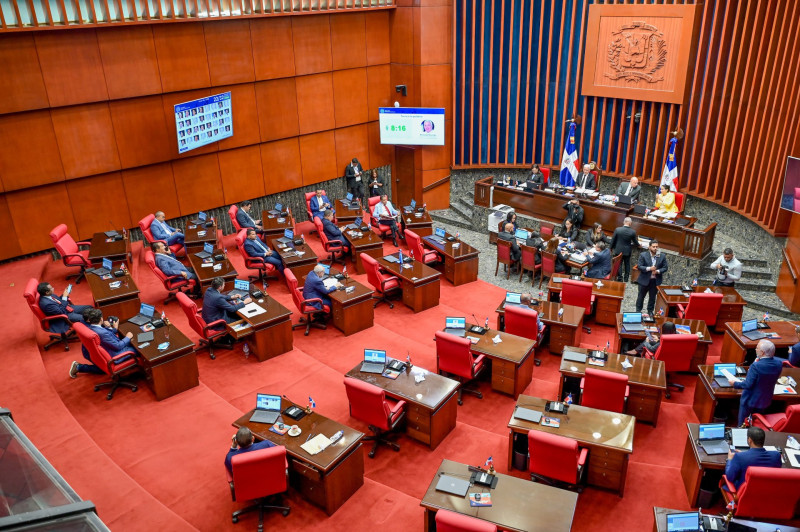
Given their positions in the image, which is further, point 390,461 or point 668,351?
point 668,351

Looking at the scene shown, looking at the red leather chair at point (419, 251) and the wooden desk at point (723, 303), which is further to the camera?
the red leather chair at point (419, 251)

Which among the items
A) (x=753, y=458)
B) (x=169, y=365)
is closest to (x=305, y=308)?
(x=169, y=365)

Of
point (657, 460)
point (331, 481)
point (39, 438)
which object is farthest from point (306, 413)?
point (657, 460)

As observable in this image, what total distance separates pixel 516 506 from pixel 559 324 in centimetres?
386

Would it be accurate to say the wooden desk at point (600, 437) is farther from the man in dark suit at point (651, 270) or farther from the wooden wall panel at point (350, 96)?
the wooden wall panel at point (350, 96)

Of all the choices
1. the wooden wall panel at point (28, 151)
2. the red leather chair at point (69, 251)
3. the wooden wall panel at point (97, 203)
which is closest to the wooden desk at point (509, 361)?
the red leather chair at point (69, 251)

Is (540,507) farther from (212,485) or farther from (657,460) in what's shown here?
(212,485)

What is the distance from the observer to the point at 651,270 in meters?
9.47

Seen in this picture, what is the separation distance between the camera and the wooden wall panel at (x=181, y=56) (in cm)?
1089

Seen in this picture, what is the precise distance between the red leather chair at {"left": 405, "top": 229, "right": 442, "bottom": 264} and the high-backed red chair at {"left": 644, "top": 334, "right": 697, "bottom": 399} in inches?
180

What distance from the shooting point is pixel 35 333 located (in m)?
8.16

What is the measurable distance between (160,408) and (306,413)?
6.97 ft

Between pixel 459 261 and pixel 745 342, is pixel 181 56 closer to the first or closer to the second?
pixel 459 261

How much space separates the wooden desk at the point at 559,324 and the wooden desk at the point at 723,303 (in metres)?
1.46
